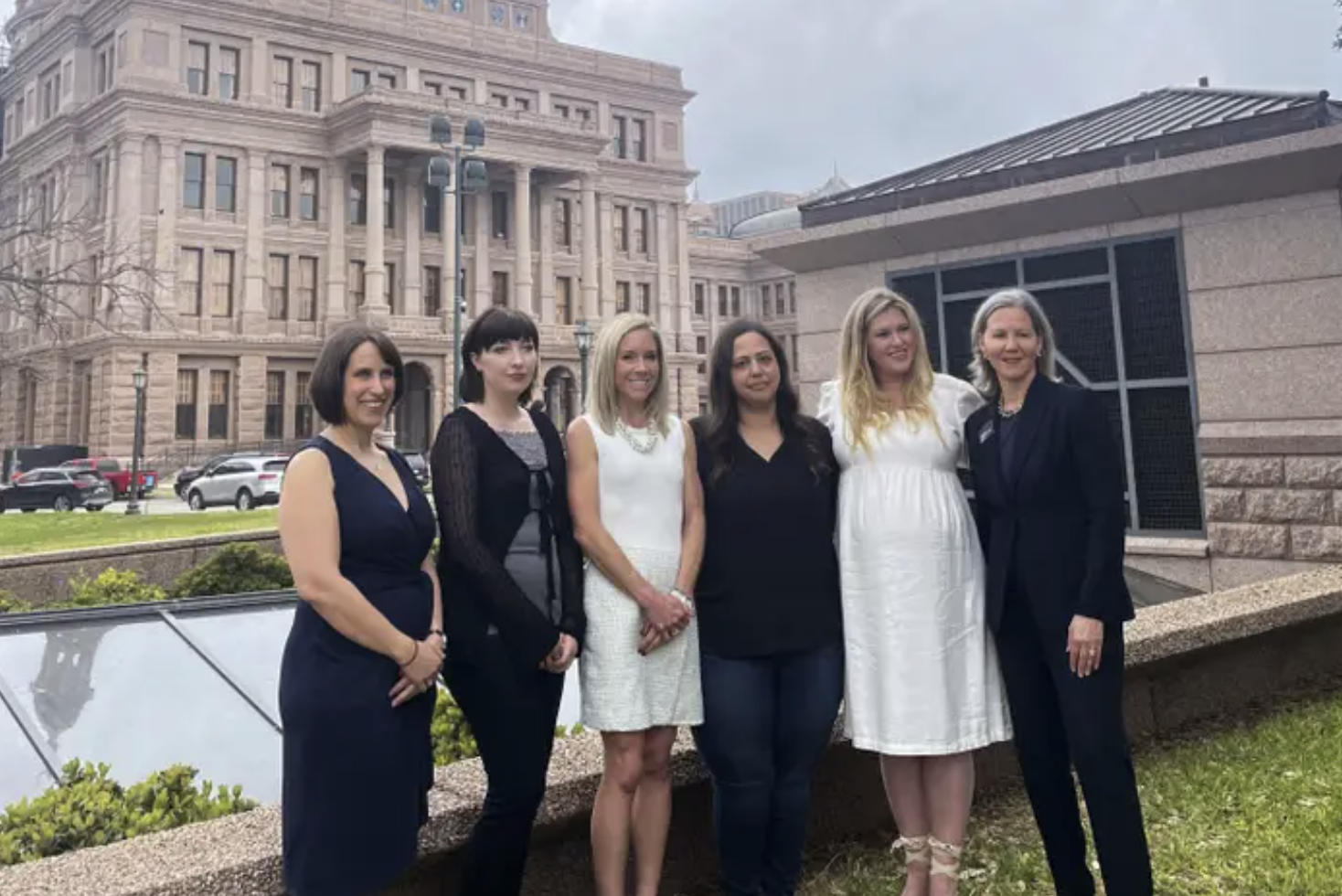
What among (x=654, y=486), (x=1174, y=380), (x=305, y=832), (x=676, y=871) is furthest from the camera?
(x=1174, y=380)

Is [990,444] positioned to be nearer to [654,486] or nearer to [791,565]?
[791,565]

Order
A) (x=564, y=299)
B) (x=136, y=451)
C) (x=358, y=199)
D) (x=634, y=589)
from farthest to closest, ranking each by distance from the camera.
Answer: (x=564, y=299) → (x=358, y=199) → (x=136, y=451) → (x=634, y=589)

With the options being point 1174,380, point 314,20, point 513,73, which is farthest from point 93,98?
point 1174,380

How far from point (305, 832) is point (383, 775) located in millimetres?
235

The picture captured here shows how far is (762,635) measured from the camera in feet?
10.6

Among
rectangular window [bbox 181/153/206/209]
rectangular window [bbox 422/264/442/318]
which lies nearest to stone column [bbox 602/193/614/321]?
rectangular window [bbox 422/264/442/318]

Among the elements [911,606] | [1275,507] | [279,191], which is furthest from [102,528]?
[279,191]

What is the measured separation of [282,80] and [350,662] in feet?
172

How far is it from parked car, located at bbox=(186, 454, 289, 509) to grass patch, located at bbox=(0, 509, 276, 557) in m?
7.28

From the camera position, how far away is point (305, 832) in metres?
2.60

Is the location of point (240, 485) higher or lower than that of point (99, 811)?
higher

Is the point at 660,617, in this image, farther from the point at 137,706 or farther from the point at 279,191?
the point at 279,191

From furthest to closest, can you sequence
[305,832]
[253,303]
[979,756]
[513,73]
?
[513,73] → [253,303] → [979,756] → [305,832]

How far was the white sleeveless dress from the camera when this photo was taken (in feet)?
10.3
